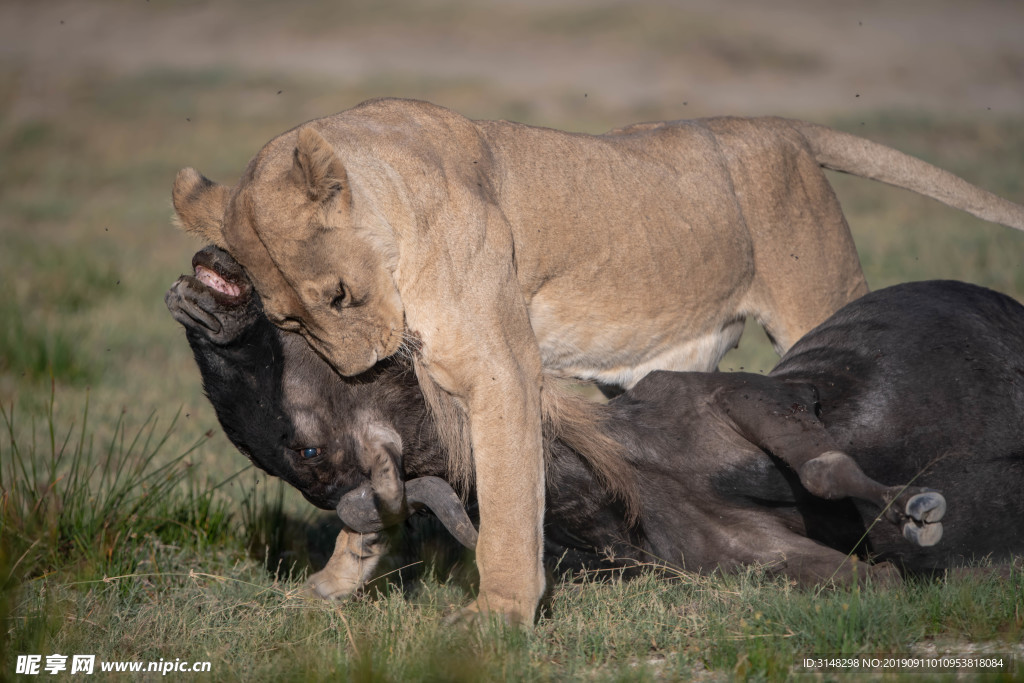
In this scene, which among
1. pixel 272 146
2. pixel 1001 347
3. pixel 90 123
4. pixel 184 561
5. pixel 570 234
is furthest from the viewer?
pixel 90 123

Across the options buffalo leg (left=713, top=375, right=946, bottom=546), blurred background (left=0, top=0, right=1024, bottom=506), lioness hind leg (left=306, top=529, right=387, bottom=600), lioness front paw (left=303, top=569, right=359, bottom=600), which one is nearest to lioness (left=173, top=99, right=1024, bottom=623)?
buffalo leg (left=713, top=375, right=946, bottom=546)

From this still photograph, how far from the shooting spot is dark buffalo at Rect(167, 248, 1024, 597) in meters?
3.62

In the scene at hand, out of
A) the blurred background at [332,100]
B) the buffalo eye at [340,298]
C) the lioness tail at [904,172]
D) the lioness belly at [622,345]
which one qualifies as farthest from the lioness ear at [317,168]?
the lioness tail at [904,172]

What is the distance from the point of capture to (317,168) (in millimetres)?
3242

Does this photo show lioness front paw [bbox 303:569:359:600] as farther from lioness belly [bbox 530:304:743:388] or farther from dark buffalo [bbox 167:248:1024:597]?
lioness belly [bbox 530:304:743:388]

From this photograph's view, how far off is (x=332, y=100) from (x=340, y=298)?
19.8m

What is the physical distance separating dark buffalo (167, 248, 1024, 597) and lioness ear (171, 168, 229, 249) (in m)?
0.23

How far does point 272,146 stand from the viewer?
139 inches

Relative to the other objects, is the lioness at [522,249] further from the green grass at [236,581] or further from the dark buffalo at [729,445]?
the green grass at [236,581]

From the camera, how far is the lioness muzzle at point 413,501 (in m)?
3.59

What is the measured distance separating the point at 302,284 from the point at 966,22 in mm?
40029

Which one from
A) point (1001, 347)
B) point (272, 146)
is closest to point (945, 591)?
point (1001, 347)

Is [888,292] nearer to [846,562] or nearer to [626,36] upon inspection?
[846,562]

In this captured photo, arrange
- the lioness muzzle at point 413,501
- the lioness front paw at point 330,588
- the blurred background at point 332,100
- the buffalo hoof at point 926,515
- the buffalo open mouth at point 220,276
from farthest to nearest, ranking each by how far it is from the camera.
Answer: the blurred background at point 332,100 → the lioness front paw at point 330,588 → the lioness muzzle at point 413,501 → the buffalo open mouth at point 220,276 → the buffalo hoof at point 926,515
